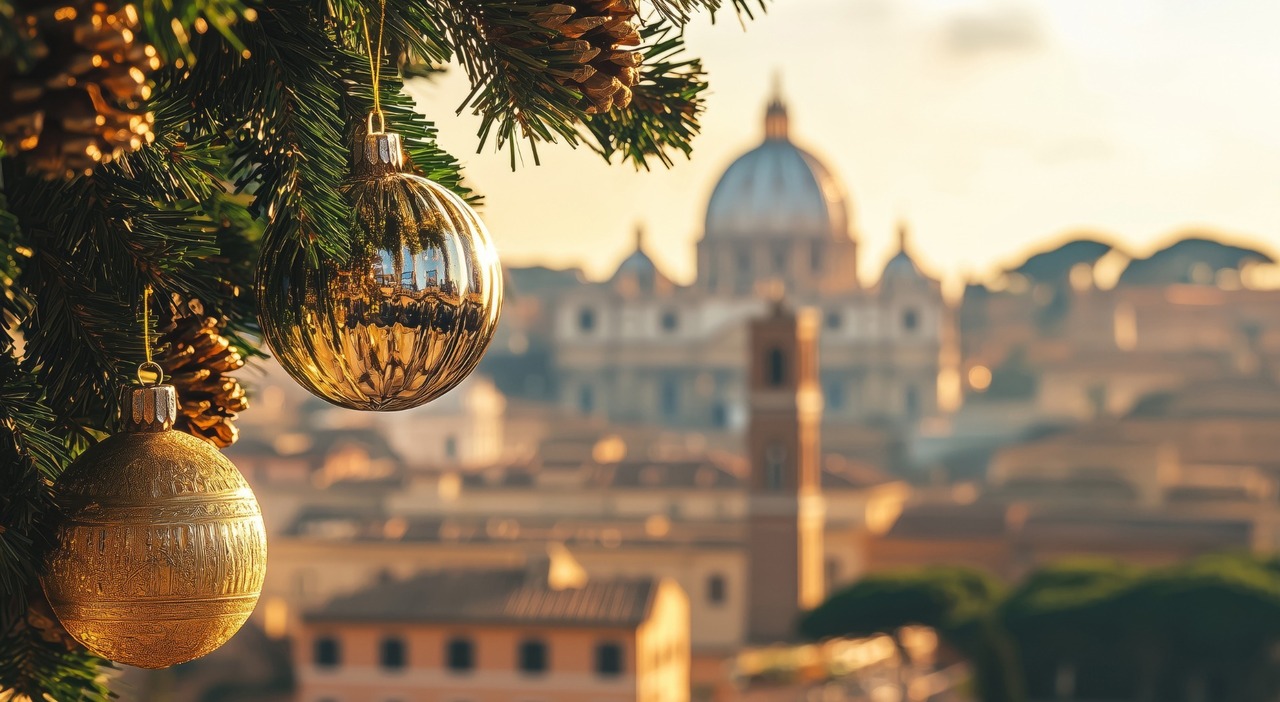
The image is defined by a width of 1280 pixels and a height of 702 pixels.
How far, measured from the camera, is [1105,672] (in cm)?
2069

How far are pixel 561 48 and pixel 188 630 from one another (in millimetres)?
371

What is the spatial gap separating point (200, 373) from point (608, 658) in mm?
19080

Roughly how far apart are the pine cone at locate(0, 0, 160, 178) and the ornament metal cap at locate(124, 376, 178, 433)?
10.3 inches

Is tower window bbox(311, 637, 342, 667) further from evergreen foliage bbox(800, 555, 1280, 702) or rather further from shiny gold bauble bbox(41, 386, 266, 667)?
shiny gold bauble bbox(41, 386, 266, 667)

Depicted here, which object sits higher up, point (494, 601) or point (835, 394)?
point (835, 394)

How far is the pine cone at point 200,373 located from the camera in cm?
135

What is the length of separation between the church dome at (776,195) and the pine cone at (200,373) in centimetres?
5273

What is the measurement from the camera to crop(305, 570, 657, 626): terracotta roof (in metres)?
20.5

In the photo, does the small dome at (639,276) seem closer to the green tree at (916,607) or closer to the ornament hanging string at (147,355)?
the green tree at (916,607)

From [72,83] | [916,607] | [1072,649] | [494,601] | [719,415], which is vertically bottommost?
[1072,649]

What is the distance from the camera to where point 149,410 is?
3.89 ft

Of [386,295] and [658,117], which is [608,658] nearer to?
[658,117]

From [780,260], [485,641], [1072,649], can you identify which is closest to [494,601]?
[485,641]

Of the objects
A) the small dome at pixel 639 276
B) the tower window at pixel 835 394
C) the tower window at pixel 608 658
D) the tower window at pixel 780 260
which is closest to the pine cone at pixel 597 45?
the tower window at pixel 608 658
